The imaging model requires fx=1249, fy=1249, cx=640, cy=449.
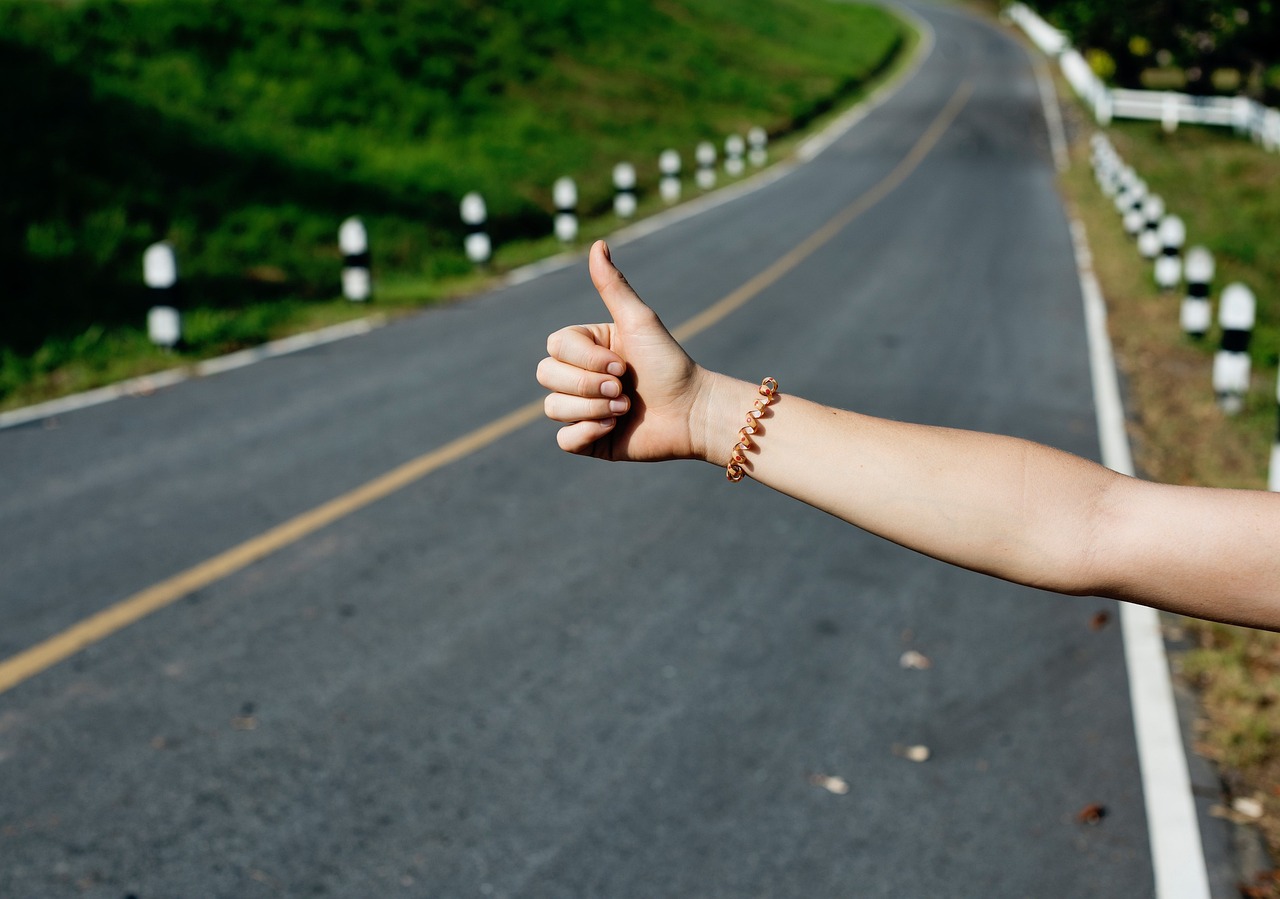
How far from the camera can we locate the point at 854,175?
1064 inches

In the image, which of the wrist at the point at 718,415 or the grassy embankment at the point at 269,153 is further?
the grassy embankment at the point at 269,153

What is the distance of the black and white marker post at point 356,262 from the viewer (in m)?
13.5

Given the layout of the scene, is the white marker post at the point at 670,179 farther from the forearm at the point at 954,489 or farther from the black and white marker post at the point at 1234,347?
the forearm at the point at 954,489

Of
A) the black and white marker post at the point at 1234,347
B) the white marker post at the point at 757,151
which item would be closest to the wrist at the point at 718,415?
the black and white marker post at the point at 1234,347

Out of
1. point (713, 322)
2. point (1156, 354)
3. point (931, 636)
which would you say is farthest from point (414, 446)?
point (1156, 354)

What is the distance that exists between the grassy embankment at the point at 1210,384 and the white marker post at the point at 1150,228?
219mm

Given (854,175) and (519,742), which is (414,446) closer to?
(519,742)

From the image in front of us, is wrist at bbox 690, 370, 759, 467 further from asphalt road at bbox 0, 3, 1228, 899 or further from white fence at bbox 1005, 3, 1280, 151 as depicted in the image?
white fence at bbox 1005, 3, 1280, 151

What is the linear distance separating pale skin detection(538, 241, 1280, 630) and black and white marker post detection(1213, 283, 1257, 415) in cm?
798

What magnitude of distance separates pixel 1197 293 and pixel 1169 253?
2.57m

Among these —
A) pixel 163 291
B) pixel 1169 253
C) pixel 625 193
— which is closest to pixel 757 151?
pixel 625 193

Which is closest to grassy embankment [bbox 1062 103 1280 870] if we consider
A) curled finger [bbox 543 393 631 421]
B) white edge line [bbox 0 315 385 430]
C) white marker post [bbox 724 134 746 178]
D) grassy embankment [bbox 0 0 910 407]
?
curled finger [bbox 543 393 631 421]

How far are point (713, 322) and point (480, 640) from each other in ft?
24.9

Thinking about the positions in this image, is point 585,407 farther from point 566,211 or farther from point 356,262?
point 566,211
